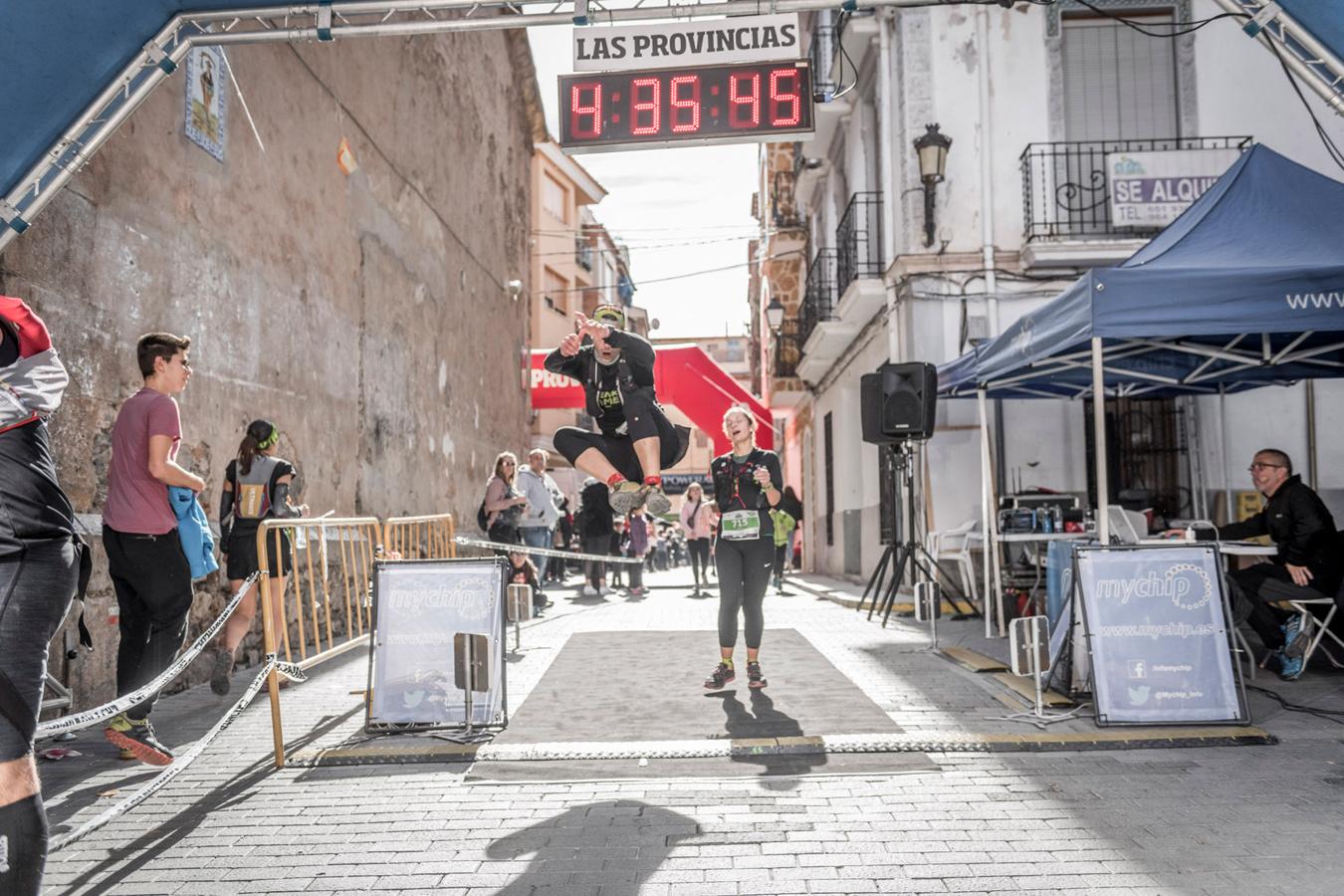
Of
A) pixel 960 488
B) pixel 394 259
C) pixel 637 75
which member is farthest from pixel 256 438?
pixel 960 488

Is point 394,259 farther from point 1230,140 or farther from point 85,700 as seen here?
point 1230,140

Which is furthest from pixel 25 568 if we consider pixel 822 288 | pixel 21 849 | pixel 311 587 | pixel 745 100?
pixel 822 288

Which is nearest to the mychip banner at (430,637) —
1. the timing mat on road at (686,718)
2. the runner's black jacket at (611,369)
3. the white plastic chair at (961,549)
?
the timing mat on road at (686,718)

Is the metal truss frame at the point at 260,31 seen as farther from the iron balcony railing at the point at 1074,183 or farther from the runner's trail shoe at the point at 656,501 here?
the iron balcony railing at the point at 1074,183

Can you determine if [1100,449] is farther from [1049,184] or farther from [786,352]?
[786,352]

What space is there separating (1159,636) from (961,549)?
7.10 meters

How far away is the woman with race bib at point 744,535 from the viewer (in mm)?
7090

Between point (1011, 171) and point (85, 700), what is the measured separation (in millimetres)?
12289

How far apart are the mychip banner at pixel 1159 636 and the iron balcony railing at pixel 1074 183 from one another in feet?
28.4

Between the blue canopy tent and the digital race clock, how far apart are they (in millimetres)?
2285

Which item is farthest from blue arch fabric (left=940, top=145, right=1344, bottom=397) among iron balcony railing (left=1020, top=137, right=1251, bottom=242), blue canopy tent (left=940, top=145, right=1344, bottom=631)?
iron balcony railing (left=1020, top=137, right=1251, bottom=242)

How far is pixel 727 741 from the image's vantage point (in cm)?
559

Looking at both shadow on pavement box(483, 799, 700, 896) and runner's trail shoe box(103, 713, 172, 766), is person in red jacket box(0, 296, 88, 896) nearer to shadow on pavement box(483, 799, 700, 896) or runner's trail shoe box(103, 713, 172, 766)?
shadow on pavement box(483, 799, 700, 896)

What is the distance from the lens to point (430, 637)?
6.05 m
